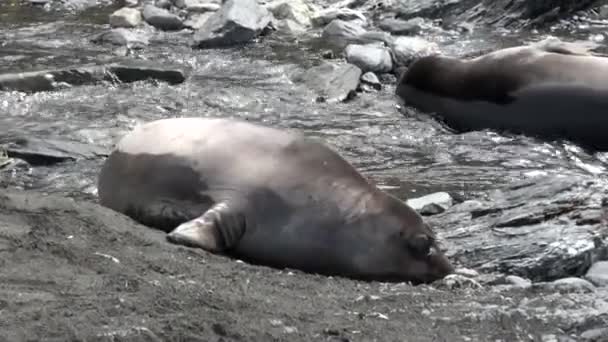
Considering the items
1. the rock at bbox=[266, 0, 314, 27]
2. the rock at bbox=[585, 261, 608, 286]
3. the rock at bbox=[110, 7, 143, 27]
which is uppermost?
the rock at bbox=[585, 261, 608, 286]

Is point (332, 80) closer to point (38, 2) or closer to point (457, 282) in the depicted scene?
point (457, 282)

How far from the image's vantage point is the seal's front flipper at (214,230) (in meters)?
5.32

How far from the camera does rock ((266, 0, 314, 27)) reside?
14.0m

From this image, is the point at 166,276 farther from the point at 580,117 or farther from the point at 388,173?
the point at 580,117

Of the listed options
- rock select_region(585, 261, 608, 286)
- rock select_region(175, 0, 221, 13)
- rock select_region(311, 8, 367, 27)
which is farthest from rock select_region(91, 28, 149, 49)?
rock select_region(585, 261, 608, 286)

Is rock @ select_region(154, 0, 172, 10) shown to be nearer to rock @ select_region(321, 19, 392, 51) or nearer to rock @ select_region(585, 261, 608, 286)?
rock @ select_region(321, 19, 392, 51)

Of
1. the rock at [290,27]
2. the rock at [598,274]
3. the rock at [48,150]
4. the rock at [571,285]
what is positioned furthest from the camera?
the rock at [290,27]

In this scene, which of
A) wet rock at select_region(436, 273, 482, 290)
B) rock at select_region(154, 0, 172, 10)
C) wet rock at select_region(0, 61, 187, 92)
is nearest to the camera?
wet rock at select_region(436, 273, 482, 290)

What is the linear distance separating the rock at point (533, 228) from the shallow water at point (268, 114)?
95cm

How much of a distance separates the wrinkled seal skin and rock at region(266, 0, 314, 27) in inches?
167

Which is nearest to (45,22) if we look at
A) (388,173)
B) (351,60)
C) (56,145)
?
(351,60)

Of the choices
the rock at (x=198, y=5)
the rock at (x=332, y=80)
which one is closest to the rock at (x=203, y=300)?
the rock at (x=332, y=80)

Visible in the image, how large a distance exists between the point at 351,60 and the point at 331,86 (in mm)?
1055

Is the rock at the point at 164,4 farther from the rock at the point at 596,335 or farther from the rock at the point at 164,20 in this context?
the rock at the point at 596,335
